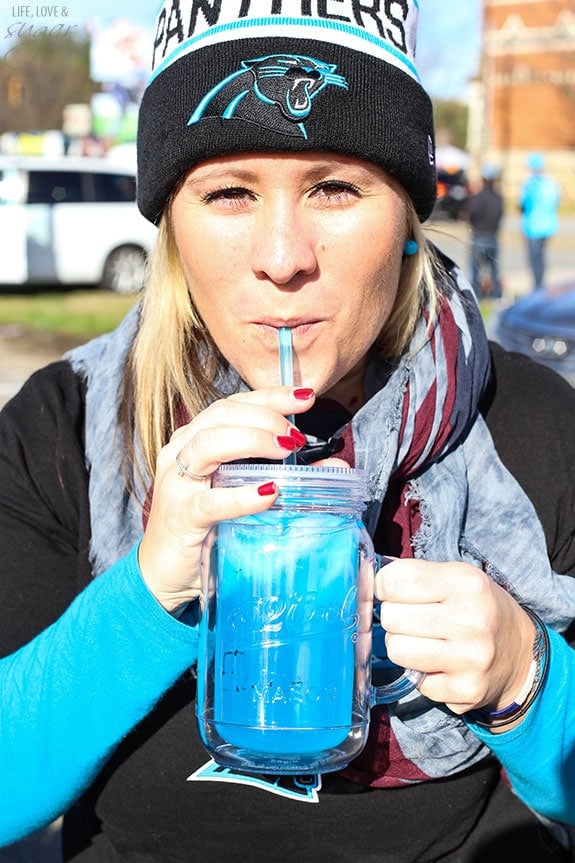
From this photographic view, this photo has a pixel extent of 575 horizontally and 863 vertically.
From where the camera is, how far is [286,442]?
4.72ft

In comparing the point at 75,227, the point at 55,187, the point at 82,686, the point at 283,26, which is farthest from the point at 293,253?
the point at 55,187

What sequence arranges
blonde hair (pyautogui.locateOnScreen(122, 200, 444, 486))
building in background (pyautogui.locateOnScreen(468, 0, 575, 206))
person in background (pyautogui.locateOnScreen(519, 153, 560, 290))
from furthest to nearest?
1. building in background (pyautogui.locateOnScreen(468, 0, 575, 206))
2. person in background (pyautogui.locateOnScreen(519, 153, 560, 290))
3. blonde hair (pyautogui.locateOnScreen(122, 200, 444, 486))

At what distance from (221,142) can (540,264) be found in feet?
54.1

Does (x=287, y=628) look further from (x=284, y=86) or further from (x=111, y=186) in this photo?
(x=111, y=186)

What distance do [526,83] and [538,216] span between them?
3620cm

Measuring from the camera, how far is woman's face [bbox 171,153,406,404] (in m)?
1.68

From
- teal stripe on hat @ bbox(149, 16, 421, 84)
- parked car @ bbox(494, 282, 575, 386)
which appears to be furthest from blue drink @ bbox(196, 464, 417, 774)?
parked car @ bbox(494, 282, 575, 386)

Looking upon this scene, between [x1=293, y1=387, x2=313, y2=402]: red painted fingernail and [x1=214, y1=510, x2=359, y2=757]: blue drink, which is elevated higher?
[x1=293, y1=387, x2=313, y2=402]: red painted fingernail

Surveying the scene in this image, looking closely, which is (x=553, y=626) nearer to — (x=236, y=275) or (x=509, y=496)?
(x=509, y=496)

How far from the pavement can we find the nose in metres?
0.69

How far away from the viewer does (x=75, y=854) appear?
2074 millimetres

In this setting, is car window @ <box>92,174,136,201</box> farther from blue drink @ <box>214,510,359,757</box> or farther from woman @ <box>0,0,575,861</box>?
blue drink @ <box>214,510,359,757</box>

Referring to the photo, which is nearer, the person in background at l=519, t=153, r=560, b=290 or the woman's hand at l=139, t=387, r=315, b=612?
the woman's hand at l=139, t=387, r=315, b=612

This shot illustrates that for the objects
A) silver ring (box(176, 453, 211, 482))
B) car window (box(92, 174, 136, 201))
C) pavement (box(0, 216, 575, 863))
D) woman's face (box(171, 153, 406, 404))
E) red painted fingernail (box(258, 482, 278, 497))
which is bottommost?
pavement (box(0, 216, 575, 863))
